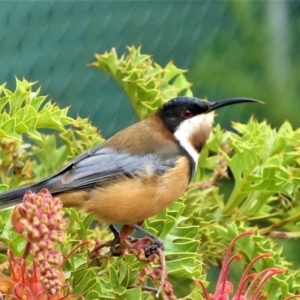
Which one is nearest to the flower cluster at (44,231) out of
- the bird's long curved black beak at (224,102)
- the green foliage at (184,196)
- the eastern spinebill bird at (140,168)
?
the green foliage at (184,196)

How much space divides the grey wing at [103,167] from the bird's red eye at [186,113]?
0.46ft

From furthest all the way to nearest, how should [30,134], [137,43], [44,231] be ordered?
[137,43] → [30,134] → [44,231]

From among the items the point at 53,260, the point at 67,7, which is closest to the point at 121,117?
the point at 67,7

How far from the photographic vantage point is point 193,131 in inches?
75.4

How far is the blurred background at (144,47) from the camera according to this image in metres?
3.62

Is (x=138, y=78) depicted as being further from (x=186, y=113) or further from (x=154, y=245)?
(x=154, y=245)

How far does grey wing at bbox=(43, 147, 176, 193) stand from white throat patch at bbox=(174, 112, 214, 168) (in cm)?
9

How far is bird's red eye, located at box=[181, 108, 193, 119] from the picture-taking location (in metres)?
1.92

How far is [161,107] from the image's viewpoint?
1.95 metres

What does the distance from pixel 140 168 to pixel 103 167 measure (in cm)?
8

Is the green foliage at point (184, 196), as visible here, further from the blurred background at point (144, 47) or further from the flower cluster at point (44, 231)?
the blurred background at point (144, 47)

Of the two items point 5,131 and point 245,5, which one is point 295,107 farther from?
point 5,131

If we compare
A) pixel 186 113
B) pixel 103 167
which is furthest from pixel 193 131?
pixel 103 167

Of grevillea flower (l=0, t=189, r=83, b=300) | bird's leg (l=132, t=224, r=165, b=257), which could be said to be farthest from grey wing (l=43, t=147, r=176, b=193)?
grevillea flower (l=0, t=189, r=83, b=300)
